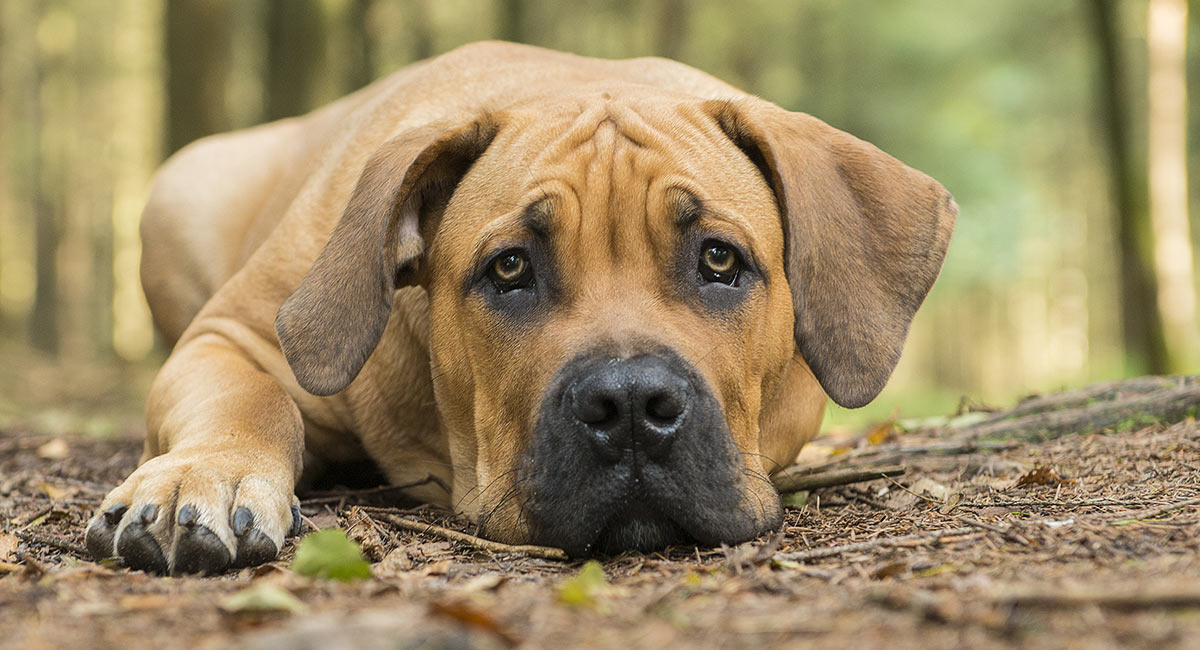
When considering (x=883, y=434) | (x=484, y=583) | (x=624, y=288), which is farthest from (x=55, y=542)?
(x=883, y=434)

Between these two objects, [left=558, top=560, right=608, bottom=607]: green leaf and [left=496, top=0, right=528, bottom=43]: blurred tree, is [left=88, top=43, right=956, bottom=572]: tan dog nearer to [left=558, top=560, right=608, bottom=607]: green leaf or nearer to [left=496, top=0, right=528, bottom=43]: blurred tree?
[left=558, top=560, right=608, bottom=607]: green leaf

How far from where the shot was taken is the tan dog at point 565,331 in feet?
10.5

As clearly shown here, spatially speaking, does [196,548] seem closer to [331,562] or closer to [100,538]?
[100,538]

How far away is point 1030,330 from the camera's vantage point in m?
41.1

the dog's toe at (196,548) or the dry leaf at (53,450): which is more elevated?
the dog's toe at (196,548)

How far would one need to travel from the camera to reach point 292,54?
13547 mm

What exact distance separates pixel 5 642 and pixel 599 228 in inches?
80.8

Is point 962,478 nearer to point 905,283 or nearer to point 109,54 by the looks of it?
point 905,283

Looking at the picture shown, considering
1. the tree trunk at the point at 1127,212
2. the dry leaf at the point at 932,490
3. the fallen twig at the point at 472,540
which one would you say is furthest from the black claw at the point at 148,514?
the tree trunk at the point at 1127,212

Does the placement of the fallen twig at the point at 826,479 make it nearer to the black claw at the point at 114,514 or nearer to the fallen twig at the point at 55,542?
the black claw at the point at 114,514

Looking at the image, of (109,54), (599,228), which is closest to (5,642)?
(599,228)

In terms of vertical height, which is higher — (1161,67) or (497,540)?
(1161,67)

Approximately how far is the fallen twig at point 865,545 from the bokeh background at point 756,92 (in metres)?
3.47

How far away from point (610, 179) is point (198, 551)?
66.1 inches
